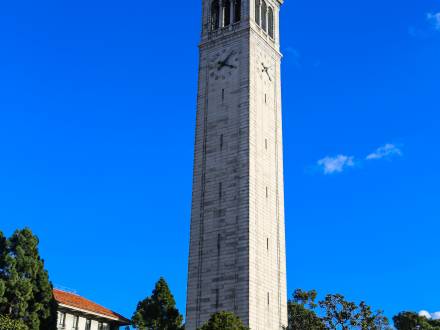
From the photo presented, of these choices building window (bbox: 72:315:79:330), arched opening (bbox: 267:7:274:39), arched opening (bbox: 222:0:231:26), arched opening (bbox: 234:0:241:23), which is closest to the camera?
building window (bbox: 72:315:79:330)

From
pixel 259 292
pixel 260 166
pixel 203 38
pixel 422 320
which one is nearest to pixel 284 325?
pixel 259 292

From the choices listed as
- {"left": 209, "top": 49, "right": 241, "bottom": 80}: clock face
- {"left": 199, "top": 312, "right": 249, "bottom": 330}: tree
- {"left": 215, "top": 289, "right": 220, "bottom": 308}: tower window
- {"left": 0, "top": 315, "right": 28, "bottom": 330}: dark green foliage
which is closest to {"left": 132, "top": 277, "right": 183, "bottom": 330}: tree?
{"left": 215, "top": 289, "right": 220, "bottom": 308}: tower window

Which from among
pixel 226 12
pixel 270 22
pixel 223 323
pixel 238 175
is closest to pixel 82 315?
pixel 238 175

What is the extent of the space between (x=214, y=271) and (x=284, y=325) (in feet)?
23.1

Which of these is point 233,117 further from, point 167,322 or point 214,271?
point 167,322

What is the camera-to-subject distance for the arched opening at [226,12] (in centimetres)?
6009

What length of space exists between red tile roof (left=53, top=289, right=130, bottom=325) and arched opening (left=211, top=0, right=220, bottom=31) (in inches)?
1073

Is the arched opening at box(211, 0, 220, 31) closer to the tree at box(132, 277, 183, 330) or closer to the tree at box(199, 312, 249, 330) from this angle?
the tree at box(132, 277, 183, 330)

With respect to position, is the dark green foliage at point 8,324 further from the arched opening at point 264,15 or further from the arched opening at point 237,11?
the arched opening at point 264,15

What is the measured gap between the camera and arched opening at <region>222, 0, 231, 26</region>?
197ft

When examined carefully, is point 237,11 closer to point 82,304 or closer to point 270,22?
point 270,22

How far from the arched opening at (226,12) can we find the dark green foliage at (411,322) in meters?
41.6

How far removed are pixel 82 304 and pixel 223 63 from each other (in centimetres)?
2393

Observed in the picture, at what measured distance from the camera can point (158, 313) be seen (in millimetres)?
50844
